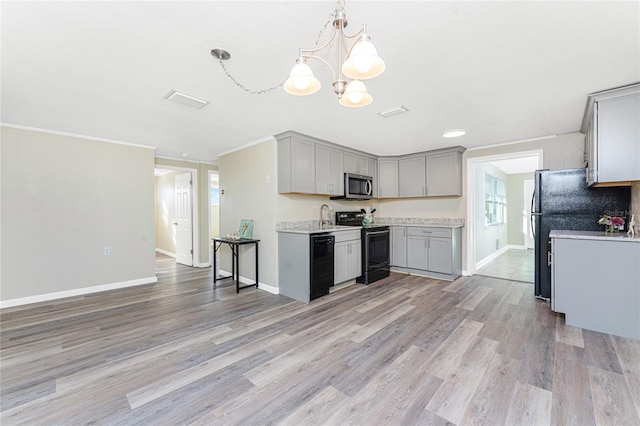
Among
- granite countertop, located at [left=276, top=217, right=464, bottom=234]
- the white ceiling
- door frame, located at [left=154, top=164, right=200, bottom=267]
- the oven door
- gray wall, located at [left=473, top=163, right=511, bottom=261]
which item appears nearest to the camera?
the white ceiling

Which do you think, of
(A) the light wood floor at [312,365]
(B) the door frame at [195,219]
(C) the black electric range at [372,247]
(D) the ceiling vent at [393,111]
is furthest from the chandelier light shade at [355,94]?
(B) the door frame at [195,219]

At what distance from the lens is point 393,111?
308 cm

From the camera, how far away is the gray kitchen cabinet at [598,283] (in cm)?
254

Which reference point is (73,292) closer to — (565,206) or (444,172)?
(444,172)

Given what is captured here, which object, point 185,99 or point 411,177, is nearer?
point 185,99

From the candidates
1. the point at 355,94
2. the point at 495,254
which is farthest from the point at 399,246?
the point at 355,94

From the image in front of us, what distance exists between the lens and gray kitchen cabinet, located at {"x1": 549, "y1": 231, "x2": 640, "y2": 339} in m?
2.54

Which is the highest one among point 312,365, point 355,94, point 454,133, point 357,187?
point 454,133

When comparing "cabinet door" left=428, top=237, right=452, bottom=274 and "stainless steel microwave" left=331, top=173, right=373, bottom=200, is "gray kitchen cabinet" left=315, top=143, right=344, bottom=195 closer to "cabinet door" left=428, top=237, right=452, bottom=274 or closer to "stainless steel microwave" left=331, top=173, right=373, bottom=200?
"stainless steel microwave" left=331, top=173, right=373, bottom=200

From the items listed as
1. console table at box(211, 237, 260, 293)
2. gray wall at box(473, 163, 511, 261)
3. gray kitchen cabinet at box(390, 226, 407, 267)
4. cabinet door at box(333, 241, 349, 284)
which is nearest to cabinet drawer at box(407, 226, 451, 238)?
gray kitchen cabinet at box(390, 226, 407, 267)

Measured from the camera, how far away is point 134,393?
1.84 meters

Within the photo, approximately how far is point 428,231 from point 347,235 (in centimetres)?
162

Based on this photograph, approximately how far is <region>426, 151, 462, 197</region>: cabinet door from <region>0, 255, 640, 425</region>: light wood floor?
210 centimetres

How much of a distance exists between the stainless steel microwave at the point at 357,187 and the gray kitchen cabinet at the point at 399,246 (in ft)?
2.82
